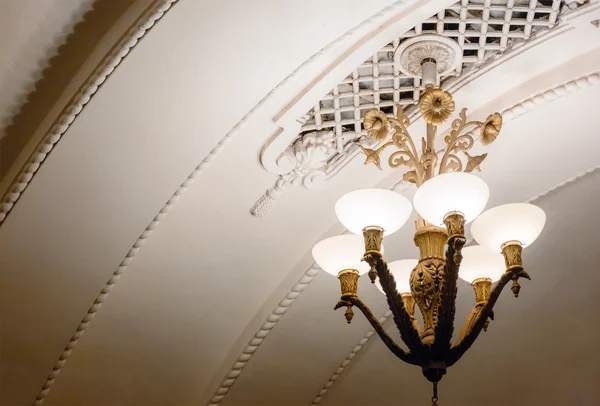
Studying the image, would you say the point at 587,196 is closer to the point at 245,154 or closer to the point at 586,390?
the point at 586,390

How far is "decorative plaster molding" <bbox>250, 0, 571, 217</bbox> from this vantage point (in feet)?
9.92

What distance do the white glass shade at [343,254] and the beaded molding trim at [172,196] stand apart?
72 cm

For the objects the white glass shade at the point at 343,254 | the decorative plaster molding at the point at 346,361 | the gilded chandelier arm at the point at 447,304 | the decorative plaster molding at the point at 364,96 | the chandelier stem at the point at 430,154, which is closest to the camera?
the gilded chandelier arm at the point at 447,304

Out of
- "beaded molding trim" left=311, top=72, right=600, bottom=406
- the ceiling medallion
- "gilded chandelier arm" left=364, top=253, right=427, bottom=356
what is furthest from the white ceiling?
"gilded chandelier arm" left=364, top=253, right=427, bottom=356

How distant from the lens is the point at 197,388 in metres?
4.27

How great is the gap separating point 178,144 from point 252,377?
5.51ft

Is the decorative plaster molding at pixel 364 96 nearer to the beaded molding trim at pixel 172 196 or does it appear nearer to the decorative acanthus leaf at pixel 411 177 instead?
the beaded molding trim at pixel 172 196

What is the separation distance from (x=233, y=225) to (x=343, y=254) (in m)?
1.00

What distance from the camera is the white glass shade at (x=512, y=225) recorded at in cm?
257

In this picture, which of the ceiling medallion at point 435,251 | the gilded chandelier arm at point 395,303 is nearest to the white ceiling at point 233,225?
the ceiling medallion at point 435,251

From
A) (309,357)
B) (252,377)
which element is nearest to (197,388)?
(252,377)

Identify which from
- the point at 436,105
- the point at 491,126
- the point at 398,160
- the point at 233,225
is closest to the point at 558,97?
the point at 491,126

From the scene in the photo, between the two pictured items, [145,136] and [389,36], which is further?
[145,136]

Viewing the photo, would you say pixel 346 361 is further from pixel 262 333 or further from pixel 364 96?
pixel 364 96
